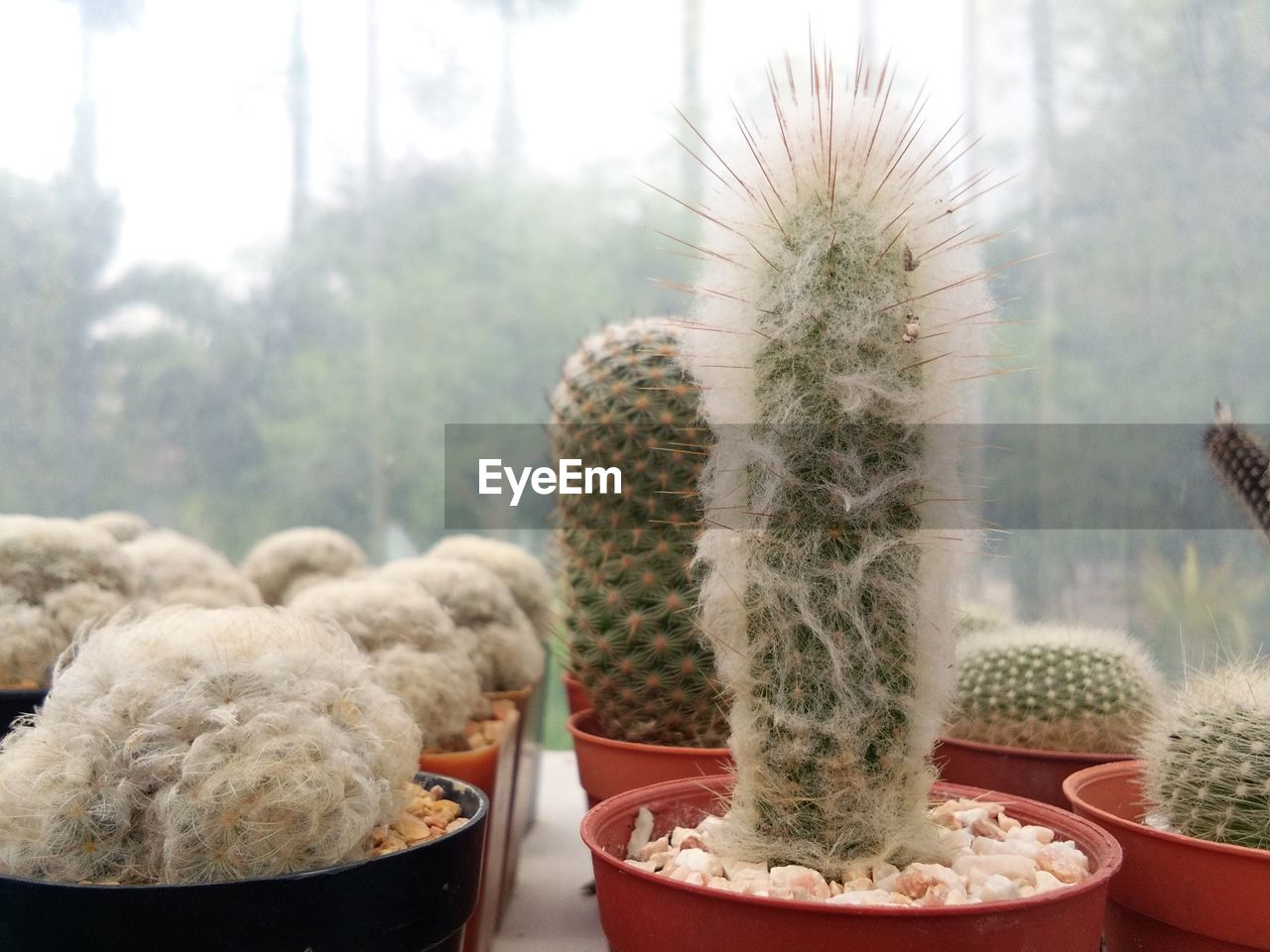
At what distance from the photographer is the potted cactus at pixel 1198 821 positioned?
2.73ft

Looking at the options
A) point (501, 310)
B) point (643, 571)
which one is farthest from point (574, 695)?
point (501, 310)

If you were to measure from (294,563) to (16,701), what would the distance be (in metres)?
0.86

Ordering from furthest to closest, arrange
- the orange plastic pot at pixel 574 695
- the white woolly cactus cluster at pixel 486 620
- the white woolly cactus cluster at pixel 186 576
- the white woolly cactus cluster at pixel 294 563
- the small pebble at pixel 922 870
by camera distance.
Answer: the white woolly cactus cluster at pixel 294 563 < the orange plastic pot at pixel 574 695 < the white woolly cactus cluster at pixel 486 620 < the white woolly cactus cluster at pixel 186 576 < the small pebble at pixel 922 870

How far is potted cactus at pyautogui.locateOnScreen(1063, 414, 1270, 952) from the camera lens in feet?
2.73

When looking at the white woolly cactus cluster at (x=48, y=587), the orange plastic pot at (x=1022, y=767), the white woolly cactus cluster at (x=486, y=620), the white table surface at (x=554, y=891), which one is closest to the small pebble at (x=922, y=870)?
the orange plastic pot at (x=1022, y=767)

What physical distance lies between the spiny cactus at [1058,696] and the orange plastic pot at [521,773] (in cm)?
56

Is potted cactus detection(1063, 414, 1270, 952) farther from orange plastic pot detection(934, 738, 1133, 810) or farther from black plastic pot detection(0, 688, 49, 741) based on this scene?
black plastic pot detection(0, 688, 49, 741)

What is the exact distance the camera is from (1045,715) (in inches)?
47.3

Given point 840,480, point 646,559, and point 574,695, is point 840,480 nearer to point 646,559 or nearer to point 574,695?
point 646,559

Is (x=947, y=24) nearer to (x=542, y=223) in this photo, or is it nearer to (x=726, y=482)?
(x=542, y=223)

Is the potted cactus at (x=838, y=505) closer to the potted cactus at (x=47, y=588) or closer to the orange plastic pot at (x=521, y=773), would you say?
the orange plastic pot at (x=521, y=773)

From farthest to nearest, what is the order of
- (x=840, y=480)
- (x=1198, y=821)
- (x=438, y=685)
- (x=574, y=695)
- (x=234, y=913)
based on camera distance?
(x=574, y=695)
(x=438, y=685)
(x=1198, y=821)
(x=840, y=480)
(x=234, y=913)

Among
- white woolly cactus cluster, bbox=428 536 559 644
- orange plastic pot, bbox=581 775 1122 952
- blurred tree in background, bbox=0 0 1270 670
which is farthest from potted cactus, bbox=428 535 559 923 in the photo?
orange plastic pot, bbox=581 775 1122 952

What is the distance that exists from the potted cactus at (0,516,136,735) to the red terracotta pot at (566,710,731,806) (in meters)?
0.55
